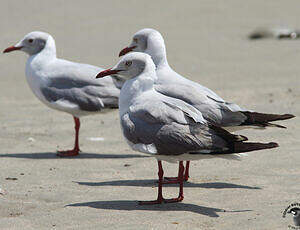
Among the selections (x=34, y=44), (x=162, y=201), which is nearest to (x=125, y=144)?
(x=34, y=44)

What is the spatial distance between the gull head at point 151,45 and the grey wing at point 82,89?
2.40 ft

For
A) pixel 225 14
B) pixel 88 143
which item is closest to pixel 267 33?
pixel 225 14

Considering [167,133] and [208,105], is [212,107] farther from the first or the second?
[167,133]

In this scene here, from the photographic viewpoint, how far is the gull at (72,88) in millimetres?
8609

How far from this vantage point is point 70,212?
580 centimetres

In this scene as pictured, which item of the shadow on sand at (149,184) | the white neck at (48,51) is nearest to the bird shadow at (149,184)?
the shadow on sand at (149,184)

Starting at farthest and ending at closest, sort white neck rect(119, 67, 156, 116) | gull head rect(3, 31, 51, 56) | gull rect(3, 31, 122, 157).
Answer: gull head rect(3, 31, 51, 56)
gull rect(3, 31, 122, 157)
white neck rect(119, 67, 156, 116)

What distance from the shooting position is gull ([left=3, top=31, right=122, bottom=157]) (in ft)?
28.2

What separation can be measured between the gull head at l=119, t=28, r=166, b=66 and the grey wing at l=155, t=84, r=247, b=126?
798 mm

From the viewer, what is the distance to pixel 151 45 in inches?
312

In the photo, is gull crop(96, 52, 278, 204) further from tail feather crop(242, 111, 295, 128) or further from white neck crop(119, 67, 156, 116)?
tail feather crop(242, 111, 295, 128)

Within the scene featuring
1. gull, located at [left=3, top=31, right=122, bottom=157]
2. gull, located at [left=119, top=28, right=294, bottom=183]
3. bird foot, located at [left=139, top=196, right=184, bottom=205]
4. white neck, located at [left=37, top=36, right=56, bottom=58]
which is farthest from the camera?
white neck, located at [left=37, top=36, right=56, bottom=58]

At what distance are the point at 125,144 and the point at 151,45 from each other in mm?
1557

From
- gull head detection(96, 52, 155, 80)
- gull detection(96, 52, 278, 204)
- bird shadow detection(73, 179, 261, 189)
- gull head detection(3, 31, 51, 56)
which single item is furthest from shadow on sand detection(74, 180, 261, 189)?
gull head detection(3, 31, 51, 56)
